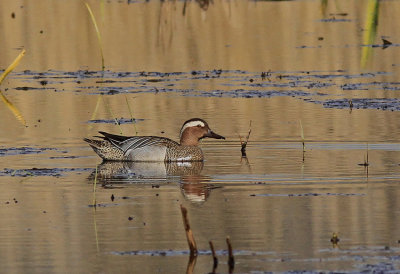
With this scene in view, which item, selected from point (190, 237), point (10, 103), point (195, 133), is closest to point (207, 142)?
point (195, 133)

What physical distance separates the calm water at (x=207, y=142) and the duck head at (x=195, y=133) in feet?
0.78

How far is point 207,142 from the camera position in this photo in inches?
615

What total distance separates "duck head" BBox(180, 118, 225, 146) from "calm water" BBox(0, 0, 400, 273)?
236 millimetres

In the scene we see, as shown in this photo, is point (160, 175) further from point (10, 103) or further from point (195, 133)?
point (10, 103)

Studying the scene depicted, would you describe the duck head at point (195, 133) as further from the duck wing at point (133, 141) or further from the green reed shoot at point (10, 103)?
the green reed shoot at point (10, 103)

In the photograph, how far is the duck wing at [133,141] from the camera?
1402 centimetres

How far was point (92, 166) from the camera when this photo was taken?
13562mm

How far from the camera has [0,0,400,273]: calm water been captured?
29.6 feet

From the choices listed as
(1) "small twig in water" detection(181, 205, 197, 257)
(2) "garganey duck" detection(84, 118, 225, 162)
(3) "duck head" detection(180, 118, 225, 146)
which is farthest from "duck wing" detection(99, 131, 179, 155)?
(1) "small twig in water" detection(181, 205, 197, 257)

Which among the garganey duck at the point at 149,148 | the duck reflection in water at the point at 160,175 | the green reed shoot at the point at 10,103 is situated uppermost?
the green reed shoot at the point at 10,103

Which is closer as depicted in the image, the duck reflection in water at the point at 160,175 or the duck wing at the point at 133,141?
the duck reflection in water at the point at 160,175

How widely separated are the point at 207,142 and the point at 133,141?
5.87 feet

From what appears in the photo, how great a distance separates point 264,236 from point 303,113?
750 centimetres

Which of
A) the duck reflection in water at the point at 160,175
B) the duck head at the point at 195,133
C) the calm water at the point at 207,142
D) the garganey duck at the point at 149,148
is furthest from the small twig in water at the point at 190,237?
the duck head at the point at 195,133
